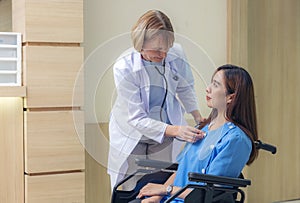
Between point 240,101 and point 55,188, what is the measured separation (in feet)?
4.20

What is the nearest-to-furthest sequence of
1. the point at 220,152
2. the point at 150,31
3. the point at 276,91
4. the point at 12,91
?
the point at 150,31 → the point at 220,152 → the point at 12,91 → the point at 276,91

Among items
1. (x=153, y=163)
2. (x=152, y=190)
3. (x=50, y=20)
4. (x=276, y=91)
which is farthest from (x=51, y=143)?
(x=276, y=91)

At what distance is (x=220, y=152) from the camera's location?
6.77ft

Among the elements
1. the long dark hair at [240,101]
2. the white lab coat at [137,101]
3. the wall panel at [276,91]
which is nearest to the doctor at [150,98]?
the white lab coat at [137,101]

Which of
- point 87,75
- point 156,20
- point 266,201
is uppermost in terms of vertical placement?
point 156,20

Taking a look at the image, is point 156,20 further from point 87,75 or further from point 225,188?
point 225,188

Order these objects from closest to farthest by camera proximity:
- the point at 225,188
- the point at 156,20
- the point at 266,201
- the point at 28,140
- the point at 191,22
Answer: the point at 156,20 → the point at 225,188 → the point at 28,140 → the point at 191,22 → the point at 266,201

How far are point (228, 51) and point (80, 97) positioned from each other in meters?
1.88

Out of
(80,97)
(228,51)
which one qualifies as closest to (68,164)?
(80,97)

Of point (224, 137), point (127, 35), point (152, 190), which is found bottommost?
point (152, 190)

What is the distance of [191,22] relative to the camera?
3.47m

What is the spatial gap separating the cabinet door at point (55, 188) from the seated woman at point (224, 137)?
89cm

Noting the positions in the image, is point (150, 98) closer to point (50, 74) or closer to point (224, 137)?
Result: point (224, 137)

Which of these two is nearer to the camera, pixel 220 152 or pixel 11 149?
pixel 220 152
